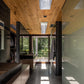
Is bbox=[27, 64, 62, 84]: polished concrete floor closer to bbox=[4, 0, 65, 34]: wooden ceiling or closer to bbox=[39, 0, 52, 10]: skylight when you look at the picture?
bbox=[4, 0, 65, 34]: wooden ceiling

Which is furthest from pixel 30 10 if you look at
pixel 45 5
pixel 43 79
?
pixel 43 79

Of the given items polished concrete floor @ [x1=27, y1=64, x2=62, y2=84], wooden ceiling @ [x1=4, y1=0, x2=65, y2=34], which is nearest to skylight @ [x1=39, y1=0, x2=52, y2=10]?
wooden ceiling @ [x1=4, y1=0, x2=65, y2=34]

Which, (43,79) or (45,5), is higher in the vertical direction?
(45,5)

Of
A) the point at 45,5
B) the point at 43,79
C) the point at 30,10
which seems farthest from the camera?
the point at 43,79

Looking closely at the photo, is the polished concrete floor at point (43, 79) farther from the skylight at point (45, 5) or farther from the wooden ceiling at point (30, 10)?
the skylight at point (45, 5)

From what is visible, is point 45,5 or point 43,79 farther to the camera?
point 43,79

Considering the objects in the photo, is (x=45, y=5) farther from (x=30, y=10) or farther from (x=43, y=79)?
(x=43, y=79)

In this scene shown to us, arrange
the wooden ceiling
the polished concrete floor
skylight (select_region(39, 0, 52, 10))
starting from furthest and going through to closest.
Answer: the polished concrete floor, skylight (select_region(39, 0, 52, 10)), the wooden ceiling

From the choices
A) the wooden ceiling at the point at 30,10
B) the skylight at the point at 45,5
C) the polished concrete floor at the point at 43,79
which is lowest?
the polished concrete floor at the point at 43,79

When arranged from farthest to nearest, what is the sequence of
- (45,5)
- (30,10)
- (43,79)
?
(43,79), (30,10), (45,5)

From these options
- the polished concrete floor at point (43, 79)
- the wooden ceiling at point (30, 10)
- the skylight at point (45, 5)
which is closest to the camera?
the wooden ceiling at point (30, 10)

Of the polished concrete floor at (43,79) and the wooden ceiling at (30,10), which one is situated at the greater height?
the wooden ceiling at (30,10)

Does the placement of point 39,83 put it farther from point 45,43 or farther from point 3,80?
point 45,43

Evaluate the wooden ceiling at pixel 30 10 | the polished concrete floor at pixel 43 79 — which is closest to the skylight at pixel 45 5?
the wooden ceiling at pixel 30 10
